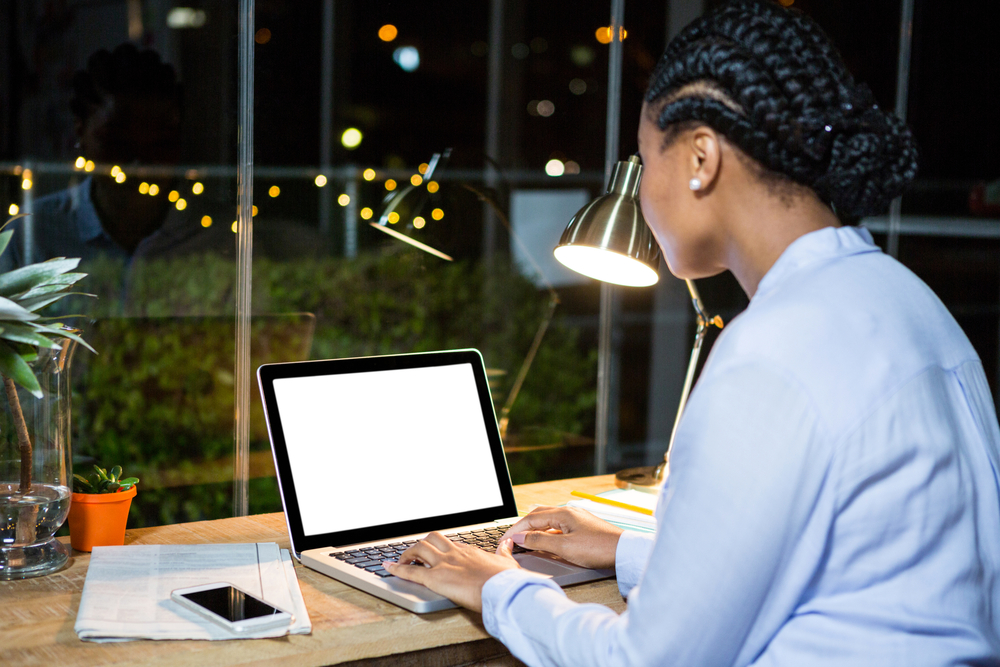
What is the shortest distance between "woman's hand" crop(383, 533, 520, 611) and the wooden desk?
0.04 meters

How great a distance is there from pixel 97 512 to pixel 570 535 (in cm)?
69

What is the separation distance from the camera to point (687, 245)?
1.00m


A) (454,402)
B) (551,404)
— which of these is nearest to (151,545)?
(454,402)

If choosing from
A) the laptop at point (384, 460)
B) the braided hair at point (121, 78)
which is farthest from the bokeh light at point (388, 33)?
the laptop at point (384, 460)

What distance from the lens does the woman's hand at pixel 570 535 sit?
4.27ft

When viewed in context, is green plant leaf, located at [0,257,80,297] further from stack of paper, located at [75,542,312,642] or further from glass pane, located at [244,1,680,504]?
glass pane, located at [244,1,680,504]

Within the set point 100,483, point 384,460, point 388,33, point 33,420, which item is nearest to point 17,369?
point 33,420

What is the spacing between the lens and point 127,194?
8.09 feet

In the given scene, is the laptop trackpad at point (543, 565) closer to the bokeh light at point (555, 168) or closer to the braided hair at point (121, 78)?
the braided hair at point (121, 78)

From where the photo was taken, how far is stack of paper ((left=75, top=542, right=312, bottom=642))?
1.04 m

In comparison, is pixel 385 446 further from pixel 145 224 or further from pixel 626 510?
pixel 145 224

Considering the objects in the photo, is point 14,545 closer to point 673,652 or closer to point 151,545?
point 151,545

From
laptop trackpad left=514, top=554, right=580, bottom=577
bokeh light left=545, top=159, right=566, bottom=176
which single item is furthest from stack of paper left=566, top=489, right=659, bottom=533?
bokeh light left=545, top=159, right=566, bottom=176

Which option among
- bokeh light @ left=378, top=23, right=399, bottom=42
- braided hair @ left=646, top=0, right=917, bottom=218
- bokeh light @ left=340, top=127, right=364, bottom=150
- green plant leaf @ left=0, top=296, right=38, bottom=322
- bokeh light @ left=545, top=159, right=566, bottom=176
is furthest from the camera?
bokeh light @ left=340, top=127, right=364, bottom=150
